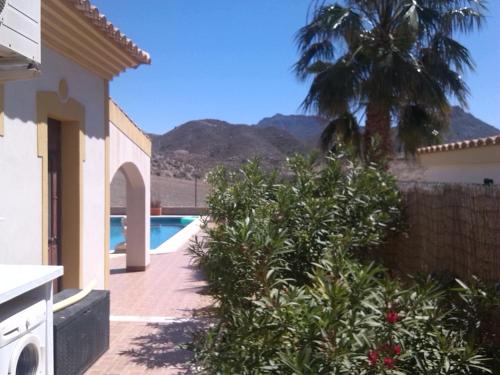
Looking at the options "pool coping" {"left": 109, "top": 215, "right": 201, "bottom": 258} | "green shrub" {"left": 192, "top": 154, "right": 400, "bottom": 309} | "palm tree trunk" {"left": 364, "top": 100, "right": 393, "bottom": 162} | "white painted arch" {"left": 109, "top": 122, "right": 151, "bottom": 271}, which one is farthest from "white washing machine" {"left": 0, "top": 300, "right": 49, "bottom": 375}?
"pool coping" {"left": 109, "top": 215, "right": 201, "bottom": 258}

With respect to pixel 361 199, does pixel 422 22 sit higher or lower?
higher

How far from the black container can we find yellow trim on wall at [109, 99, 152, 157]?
11.4ft

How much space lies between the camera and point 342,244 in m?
3.89

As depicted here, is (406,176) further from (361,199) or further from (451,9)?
(361,199)

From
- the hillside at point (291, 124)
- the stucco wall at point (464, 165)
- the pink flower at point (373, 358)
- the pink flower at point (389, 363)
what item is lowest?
the pink flower at point (389, 363)

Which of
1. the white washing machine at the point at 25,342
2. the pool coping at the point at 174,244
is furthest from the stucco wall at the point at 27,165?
the pool coping at the point at 174,244

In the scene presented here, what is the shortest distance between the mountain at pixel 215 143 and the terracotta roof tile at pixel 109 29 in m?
36.7

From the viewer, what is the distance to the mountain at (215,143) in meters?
48.4

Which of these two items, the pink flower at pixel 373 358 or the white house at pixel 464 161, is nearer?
the pink flower at pixel 373 358

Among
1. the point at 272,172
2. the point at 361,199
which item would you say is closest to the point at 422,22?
the point at 272,172

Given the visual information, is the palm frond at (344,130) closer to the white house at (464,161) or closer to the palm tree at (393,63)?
the palm tree at (393,63)

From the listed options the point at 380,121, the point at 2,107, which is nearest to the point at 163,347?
the point at 2,107

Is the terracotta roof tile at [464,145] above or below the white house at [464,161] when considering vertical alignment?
above

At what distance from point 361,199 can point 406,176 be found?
8.27 m
